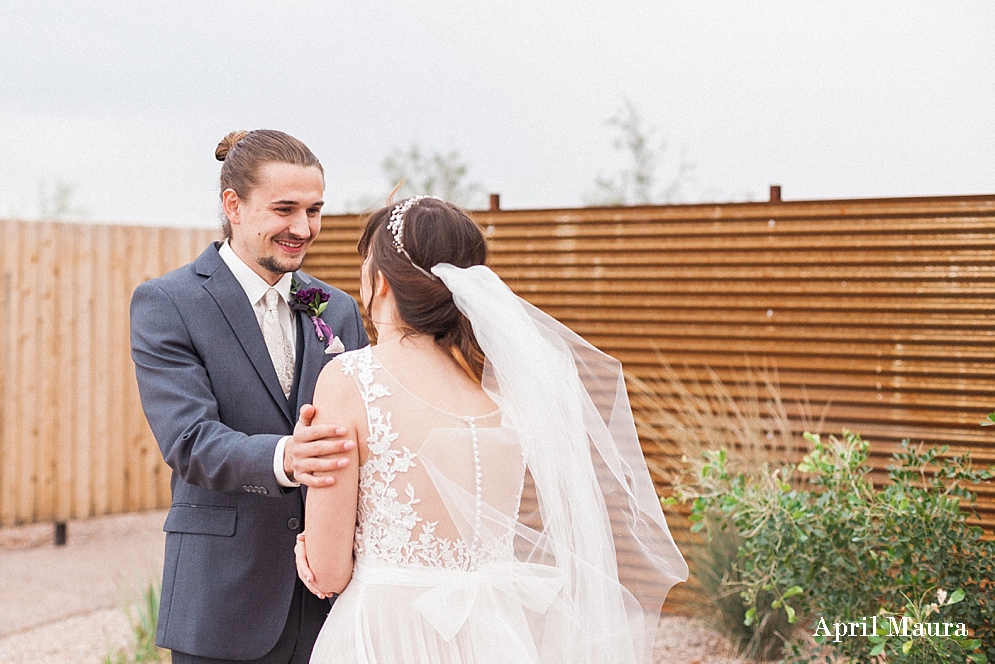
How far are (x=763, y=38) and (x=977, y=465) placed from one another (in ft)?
12.8

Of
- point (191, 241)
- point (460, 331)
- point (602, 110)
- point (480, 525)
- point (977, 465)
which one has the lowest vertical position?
point (977, 465)

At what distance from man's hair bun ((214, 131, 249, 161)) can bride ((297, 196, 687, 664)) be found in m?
0.79

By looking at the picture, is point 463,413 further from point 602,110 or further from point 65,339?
point 602,110

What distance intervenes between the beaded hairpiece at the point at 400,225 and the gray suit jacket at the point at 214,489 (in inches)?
24.1

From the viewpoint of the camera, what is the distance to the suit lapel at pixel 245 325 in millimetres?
2418

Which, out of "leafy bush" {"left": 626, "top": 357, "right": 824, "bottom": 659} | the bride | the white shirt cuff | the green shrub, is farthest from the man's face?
the green shrub

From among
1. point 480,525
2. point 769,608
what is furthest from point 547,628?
point 769,608

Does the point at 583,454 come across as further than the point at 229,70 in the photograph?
No

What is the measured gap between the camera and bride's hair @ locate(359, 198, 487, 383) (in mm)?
1962

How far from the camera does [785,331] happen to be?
5.17 m

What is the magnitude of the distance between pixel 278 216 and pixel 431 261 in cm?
71

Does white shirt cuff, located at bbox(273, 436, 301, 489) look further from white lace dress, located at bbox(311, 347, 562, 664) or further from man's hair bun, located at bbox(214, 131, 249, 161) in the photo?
man's hair bun, located at bbox(214, 131, 249, 161)

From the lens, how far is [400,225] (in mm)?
1979

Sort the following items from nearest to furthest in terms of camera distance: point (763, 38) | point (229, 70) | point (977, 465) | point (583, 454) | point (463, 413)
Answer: point (463, 413) < point (583, 454) < point (977, 465) < point (763, 38) < point (229, 70)
